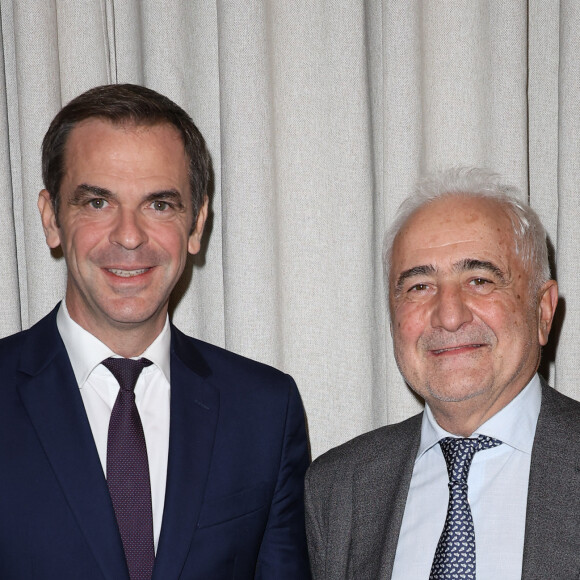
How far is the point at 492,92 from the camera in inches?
90.0

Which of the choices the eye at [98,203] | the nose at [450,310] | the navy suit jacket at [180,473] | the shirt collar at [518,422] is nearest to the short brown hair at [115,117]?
the eye at [98,203]

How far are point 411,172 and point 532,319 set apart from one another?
0.66 m

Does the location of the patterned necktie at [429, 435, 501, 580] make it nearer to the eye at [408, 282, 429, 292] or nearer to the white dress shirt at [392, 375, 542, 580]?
the white dress shirt at [392, 375, 542, 580]

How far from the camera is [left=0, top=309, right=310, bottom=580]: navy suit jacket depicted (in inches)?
64.1

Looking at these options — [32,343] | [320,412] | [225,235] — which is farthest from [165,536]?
[225,235]

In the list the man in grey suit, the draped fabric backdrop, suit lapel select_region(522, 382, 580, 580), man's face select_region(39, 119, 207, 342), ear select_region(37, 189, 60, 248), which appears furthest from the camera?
the draped fabric backdrop

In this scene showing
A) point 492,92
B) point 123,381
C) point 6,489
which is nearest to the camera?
point 6,489

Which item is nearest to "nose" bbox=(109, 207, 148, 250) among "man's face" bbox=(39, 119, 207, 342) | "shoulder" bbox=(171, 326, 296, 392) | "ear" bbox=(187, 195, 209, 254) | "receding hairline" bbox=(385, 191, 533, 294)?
"man's face" bbox=(39, 119, 207, 342)

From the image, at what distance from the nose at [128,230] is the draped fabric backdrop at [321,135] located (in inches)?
22.9

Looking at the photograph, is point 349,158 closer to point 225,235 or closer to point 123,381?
point 225,235

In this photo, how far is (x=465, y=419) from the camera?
5.93 feet

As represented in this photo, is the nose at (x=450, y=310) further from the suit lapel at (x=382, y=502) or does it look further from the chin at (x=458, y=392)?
the suit lapel at (x=382, y=502)

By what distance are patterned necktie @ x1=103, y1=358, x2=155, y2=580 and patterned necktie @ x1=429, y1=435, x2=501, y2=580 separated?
22.8 inches

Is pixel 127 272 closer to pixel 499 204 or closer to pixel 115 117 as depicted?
pixel 115 117
